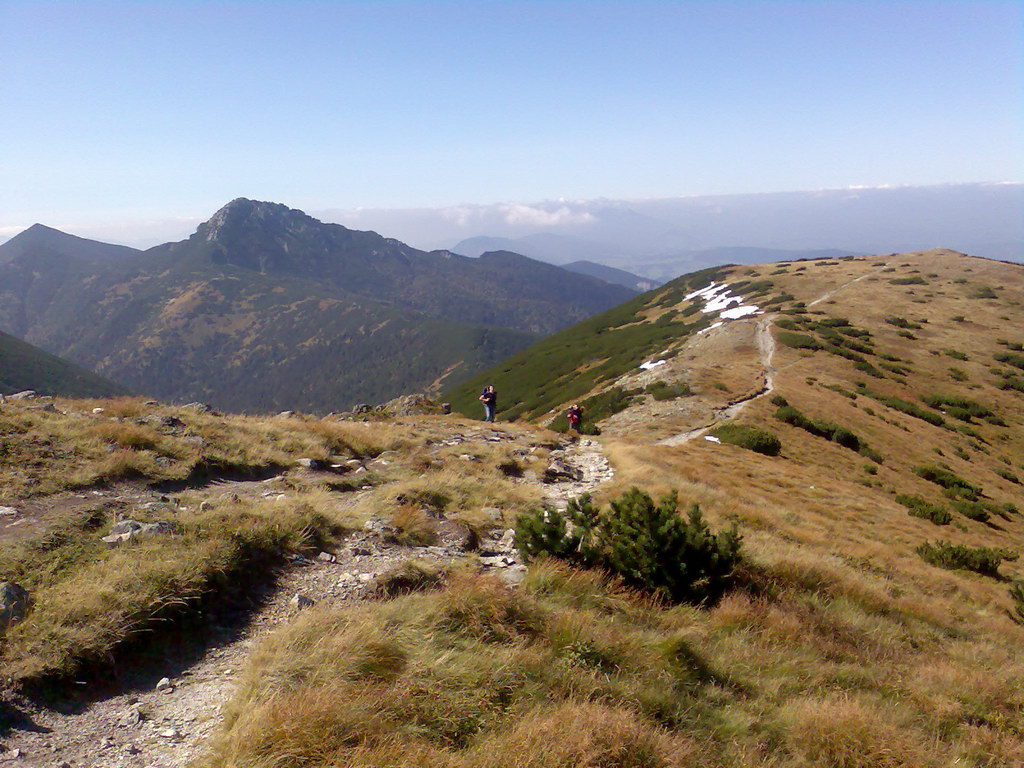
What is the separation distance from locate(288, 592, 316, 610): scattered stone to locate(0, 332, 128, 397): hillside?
120027 millimetres

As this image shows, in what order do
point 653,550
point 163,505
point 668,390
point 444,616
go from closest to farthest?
point 444,616 → point 653,550 → point 163,505 → point 668,390

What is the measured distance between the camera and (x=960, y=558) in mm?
15477

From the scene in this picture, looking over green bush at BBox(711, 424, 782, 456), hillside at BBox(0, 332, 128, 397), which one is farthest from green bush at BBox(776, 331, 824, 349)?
hillside at BBox(0, 332, 128, 397)

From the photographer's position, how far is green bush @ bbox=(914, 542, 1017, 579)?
602 inches

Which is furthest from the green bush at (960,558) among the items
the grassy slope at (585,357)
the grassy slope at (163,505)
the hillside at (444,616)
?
the grassy slope at (585,357)

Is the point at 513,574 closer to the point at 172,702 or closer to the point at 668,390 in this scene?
the point at 172,702

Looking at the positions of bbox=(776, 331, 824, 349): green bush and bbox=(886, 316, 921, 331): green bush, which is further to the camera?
bbox=(886, 316, 921, 331): green bush

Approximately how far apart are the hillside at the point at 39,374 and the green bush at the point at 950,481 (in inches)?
4812

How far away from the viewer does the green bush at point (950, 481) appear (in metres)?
24.5

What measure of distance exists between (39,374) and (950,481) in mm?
154749

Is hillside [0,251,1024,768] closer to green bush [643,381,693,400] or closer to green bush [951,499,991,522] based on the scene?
green bush [951,499,991,522]

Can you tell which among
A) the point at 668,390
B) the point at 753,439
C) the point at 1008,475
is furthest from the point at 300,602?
the point at 1008,475

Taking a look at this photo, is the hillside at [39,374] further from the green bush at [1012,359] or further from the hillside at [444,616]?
the green bush at [1012,359]

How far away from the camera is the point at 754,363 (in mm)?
40125
